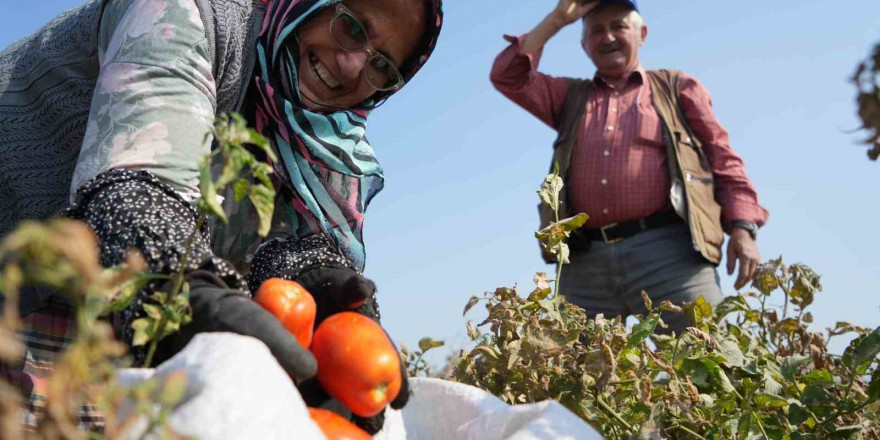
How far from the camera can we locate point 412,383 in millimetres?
1302

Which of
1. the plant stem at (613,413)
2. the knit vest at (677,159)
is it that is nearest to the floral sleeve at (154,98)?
the plant stem at (613,413)

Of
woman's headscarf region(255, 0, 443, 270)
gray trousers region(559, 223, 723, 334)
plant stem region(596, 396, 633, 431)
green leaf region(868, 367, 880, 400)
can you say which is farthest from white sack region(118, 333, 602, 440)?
gray trousers region(559, 223, 723, 334)

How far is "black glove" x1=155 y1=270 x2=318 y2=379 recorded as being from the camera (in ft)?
3.09

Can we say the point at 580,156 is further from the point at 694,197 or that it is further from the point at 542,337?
the point at 542,337

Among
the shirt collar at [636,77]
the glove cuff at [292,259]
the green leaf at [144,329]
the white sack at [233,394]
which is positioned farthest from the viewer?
the shirt collar at [636,77]

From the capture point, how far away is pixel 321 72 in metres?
1.88

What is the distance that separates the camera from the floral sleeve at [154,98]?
1332 millimetres

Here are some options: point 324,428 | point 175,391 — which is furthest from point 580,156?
point 175,391

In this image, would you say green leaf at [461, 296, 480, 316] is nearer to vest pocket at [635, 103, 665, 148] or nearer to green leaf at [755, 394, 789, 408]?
green leaf at [755, 394, 789, 408]

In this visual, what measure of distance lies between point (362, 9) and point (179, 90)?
23.1 inches

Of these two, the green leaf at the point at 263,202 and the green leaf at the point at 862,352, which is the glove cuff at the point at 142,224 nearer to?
the green leaf at the point at 263,202

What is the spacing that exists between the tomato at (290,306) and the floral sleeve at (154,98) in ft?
1.12

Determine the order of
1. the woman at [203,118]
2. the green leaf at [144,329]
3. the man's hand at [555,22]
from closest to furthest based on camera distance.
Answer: the green leaf at [144,329], the woman at [203,118], the man's hand at [555,22]

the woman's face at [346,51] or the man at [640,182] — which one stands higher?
the woman's face at [346,51]
